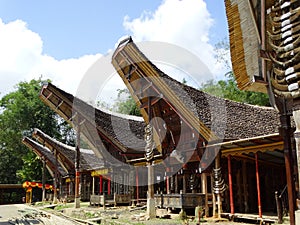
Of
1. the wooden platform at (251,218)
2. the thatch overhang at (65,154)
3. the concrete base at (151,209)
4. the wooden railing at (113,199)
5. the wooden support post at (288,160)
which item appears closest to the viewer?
the wooden support post at (288,160)

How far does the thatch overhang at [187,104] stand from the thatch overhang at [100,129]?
18.1 ft

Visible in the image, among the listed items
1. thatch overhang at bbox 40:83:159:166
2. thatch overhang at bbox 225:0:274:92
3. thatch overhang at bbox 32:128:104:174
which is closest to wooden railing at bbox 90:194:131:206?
thatch overhang at bbox 40:83:159:166

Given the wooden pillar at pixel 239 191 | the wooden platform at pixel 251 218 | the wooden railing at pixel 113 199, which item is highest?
the wooden pillar at pixel 239 191

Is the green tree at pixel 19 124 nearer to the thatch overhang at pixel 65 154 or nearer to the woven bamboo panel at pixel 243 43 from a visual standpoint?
the thatch overhang at pixel 65 154

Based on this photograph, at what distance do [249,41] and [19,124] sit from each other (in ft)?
124

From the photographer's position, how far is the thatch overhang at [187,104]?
1116 centimetres

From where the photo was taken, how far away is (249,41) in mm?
6172

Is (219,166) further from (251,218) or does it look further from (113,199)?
(113,199)

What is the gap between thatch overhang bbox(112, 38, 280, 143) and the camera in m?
11.2

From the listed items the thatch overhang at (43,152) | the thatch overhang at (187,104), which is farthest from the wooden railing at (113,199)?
the thatch overhang at (43,152)

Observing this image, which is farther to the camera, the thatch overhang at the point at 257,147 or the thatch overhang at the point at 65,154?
the thatch overhang at the point at 65,154

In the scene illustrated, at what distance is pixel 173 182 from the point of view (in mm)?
13836

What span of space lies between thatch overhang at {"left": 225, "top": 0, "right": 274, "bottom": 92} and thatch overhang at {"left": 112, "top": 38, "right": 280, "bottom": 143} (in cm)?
421

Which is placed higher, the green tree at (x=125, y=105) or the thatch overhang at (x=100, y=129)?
the green tree at (x=125, y=105)
